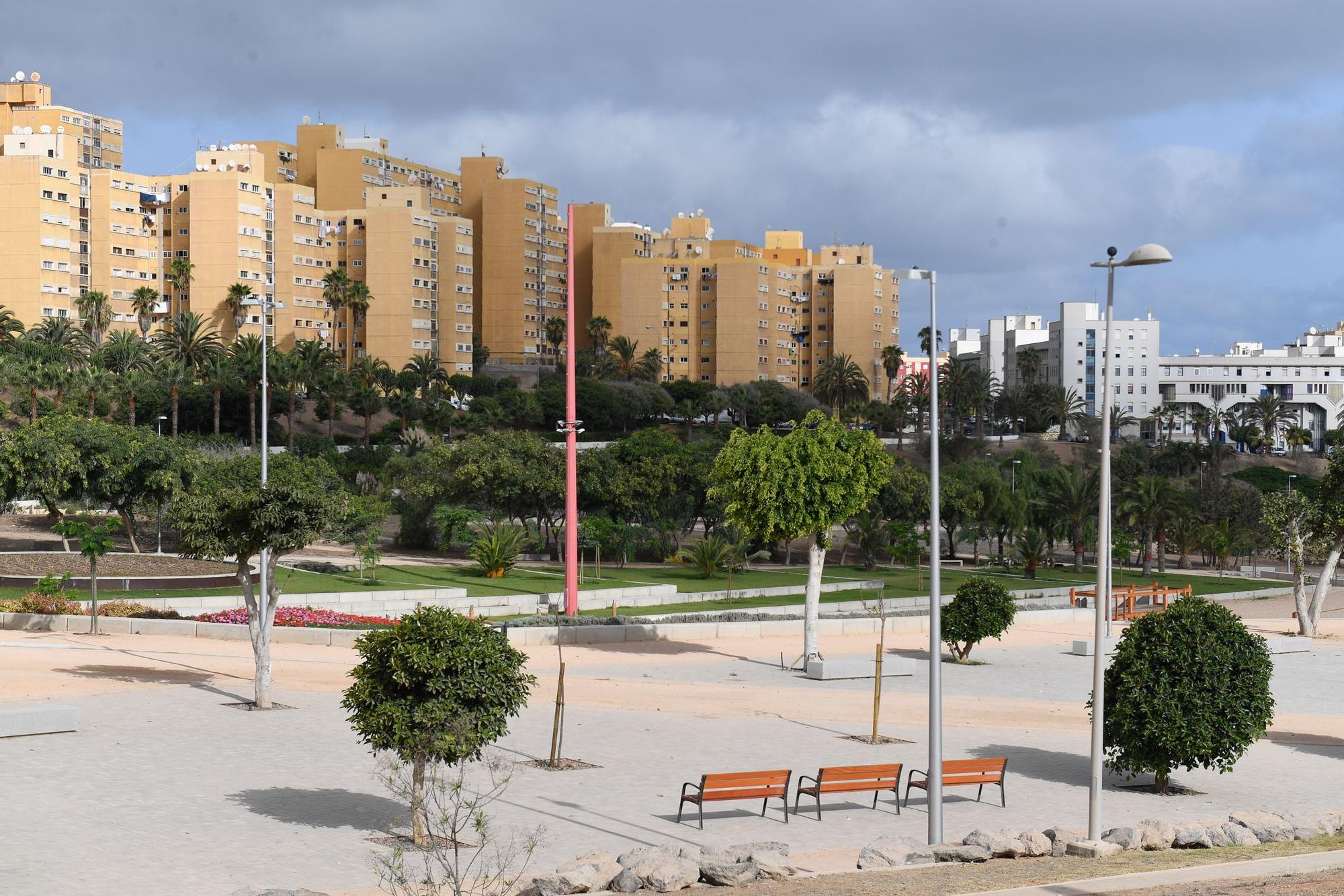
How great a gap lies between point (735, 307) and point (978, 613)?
129 meters

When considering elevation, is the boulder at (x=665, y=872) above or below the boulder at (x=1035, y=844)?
above

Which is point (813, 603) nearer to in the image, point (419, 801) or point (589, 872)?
point (419, 801)

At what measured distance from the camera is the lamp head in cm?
1480

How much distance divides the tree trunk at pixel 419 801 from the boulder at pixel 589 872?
2.29 metres

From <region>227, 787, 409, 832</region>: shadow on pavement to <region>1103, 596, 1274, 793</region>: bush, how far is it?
9560 mm

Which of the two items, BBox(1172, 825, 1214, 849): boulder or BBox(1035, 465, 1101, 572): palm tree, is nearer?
BBox(1172, 825, 1214, 849): boulder

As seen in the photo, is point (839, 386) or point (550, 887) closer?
point (550, 887)

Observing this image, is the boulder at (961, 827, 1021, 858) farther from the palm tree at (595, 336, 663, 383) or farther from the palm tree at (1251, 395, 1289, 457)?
the palm tree at (1251, 395, 1289, 457)

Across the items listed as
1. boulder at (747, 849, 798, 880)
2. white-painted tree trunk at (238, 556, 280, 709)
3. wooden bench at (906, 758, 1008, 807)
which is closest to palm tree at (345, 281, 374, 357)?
white-painted tree trunk at (238, 556, 280, 709)

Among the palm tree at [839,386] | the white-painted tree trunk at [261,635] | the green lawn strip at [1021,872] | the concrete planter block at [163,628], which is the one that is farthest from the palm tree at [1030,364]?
the green lawn strip at [1021,872]

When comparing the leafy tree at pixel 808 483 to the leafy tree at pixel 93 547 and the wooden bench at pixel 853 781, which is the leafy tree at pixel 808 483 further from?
the leafy tree at pixel 93 547

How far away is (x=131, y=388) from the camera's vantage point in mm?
83750

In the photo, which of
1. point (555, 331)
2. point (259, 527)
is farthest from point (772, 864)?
point (555, 331)

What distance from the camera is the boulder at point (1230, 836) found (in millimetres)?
15336
